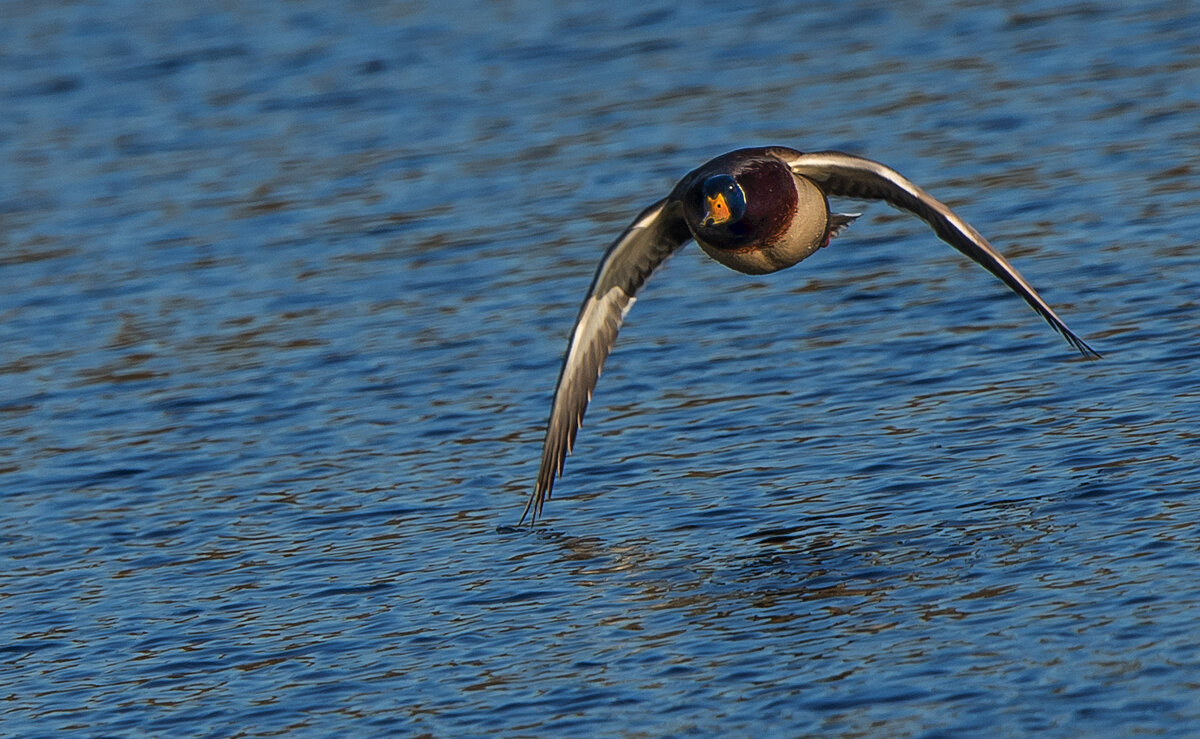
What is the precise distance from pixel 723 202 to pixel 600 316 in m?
1.28

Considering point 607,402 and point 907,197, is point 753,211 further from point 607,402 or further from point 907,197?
point 607,402

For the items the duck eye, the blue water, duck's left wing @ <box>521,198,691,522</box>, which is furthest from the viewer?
duck's left wing @ <box>521,198,691,522</box>

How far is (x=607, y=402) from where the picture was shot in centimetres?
1220

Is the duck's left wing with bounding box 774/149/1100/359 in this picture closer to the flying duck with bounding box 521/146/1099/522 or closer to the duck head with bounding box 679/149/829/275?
the flying duck with bounding box 521/146/1099/522

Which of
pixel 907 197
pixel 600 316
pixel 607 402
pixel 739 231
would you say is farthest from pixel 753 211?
pixel 607 402

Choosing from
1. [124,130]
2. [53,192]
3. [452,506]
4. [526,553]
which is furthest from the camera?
[124,130]

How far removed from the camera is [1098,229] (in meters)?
14.1

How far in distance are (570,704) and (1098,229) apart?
7.30 m

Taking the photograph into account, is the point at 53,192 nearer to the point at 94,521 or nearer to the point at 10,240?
the point at 10,240

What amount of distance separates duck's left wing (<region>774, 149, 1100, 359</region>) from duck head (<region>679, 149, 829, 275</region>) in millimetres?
126

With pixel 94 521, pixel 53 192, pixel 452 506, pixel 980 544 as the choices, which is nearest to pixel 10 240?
pixel 53 192

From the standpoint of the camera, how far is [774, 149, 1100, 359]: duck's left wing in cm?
977

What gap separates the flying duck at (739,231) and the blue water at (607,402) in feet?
2.04

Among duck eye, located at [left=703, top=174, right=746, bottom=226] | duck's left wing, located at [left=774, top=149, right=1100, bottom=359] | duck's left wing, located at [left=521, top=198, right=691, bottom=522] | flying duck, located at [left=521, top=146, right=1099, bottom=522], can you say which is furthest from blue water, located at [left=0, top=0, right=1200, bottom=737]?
duck eye, located at [left=703, top=174, right=746, bottom=226]
